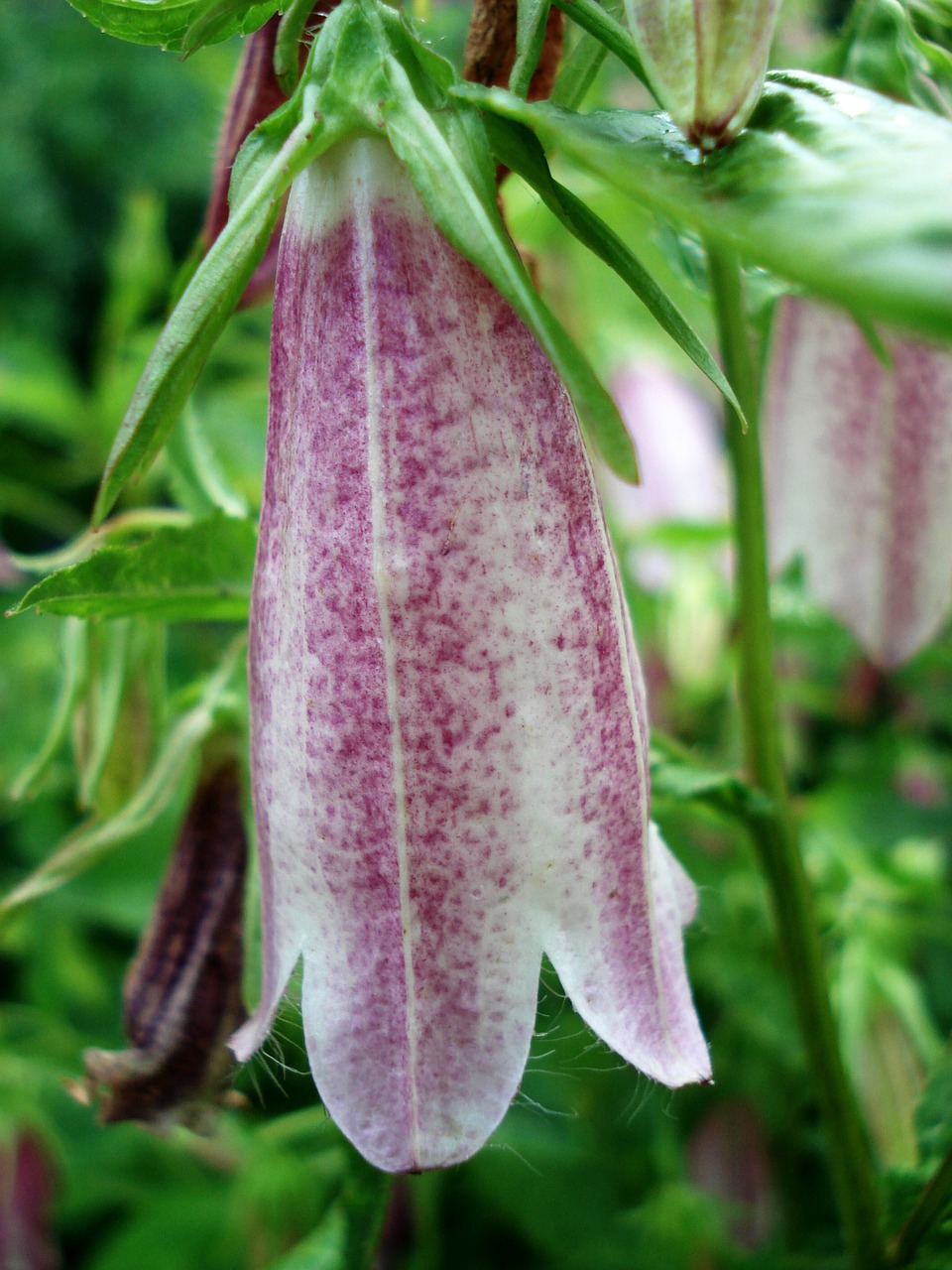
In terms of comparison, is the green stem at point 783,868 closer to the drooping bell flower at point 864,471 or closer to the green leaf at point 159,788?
the drooping bell flower at point 864,471

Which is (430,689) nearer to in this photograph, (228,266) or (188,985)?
(228,266)

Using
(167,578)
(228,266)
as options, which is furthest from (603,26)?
(167,578)

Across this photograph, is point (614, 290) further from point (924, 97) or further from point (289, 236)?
point (289, 236)

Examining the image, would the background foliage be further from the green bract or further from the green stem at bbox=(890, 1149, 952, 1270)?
the green bract

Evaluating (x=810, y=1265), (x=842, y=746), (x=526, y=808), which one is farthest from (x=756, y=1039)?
(x=526, y=808)

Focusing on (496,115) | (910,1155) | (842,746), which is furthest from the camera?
(842,746)

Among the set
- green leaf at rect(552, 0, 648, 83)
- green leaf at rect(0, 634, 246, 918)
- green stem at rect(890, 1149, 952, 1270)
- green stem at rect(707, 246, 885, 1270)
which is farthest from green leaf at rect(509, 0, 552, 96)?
green stem at rect(890, 1149, 952, 1270)

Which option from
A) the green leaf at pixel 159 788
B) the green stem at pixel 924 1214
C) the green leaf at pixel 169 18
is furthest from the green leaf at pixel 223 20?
the green stem at pixel 924 1214
